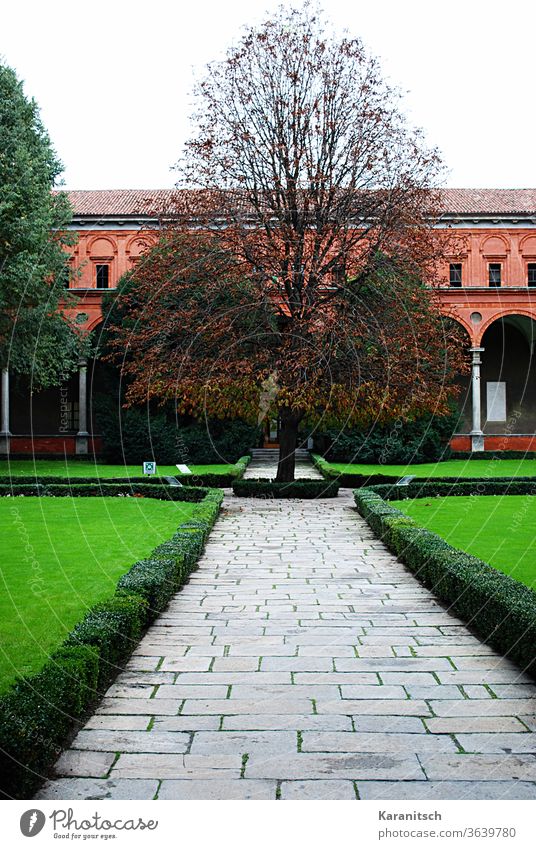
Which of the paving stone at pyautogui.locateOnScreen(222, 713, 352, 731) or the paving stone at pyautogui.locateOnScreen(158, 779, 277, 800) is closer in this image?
the paving stone at pyautogui.locateOnScreen(158, 779, 277, 800)

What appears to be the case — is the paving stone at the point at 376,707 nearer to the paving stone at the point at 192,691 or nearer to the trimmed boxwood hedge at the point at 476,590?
the paving stone at the point at 192,691

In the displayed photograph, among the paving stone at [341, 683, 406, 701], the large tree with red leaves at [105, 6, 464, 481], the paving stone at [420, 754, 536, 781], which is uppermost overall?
the large tree with red leaves at [105, 6, 464, 481]

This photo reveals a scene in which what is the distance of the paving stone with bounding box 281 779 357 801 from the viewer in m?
3.91

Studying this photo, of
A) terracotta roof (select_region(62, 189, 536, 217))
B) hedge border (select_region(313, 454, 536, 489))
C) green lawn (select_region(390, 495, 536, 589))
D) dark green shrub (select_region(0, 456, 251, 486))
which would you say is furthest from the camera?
terracotta roof (select_region(62, 189, 536, 217))

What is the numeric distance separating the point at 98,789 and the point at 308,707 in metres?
1.66

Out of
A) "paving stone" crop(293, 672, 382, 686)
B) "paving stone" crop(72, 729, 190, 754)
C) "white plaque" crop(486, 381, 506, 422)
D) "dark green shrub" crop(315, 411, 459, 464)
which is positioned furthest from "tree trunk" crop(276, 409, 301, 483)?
"white plaque" crop(486, 381, 506, 422)

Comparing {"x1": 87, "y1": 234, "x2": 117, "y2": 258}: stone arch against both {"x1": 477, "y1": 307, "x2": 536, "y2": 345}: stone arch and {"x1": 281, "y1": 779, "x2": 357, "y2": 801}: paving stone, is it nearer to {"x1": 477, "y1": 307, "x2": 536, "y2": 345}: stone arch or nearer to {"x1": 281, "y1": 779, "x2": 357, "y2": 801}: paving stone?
{"x1": 477, "y1": 307, "x2": 536, "y2": 345}: stone arch

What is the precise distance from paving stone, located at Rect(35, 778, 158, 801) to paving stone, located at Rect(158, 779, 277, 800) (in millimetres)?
84

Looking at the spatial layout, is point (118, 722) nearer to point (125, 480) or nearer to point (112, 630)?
point (112, 630)

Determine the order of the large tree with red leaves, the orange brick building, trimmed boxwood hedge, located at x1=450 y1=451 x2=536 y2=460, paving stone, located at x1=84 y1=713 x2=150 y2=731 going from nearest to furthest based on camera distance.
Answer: paving stone, located at x1=84 y1=713 x2=150 y2=731, the large tree with red leaves, trimmed boxwood hedge, located at x1=450 y1=451 x2=536 y2=460, the orange brick building

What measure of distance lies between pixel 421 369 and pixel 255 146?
6.41 m

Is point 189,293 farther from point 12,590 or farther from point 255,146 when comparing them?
point 12,590

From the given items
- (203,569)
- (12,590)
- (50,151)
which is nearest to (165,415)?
(50,151)

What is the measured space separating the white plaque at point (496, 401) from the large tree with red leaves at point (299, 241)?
1860 cm
